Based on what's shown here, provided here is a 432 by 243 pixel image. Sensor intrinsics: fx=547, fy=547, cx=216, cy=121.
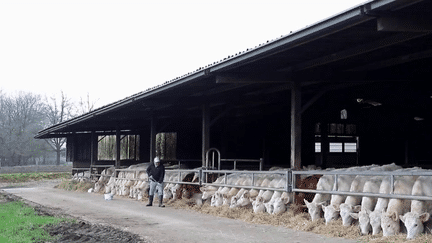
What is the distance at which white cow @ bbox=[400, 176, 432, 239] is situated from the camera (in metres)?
9.23

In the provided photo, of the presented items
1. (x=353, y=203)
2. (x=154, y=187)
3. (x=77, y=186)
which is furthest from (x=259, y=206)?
(x=77, y=186)

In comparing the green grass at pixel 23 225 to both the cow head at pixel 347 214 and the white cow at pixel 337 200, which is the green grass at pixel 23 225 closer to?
the white cow at pixel 337 200

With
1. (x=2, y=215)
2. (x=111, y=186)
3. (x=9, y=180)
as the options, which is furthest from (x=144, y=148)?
(x=2, y=215)

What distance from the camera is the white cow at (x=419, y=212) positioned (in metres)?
9.23

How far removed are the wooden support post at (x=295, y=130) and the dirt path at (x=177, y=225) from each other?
2.28m

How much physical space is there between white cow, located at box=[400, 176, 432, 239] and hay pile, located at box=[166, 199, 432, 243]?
0.17m

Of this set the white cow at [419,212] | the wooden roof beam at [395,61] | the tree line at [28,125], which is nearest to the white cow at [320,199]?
the white cow at [419,212]

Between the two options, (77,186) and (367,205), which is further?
(77,186)

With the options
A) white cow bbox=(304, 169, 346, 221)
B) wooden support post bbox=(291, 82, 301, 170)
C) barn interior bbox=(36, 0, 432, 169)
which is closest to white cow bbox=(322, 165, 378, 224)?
white cow bbox=(304, 169, 346, 221)

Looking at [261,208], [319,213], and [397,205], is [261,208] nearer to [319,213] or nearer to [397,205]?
[319,213]

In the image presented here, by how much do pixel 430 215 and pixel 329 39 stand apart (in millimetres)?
3885

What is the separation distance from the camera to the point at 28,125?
75812 mm

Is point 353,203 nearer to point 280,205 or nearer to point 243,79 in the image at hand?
point 280,205

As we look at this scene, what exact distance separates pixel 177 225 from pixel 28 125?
68.0 m
